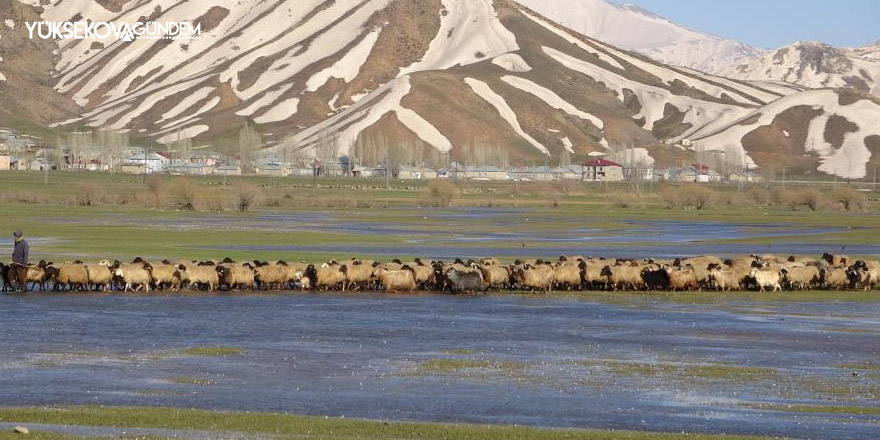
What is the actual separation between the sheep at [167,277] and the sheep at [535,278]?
29.7 feet

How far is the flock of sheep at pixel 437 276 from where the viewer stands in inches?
1444

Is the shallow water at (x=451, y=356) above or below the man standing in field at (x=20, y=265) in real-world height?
below

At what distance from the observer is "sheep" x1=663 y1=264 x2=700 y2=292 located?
1539 inches

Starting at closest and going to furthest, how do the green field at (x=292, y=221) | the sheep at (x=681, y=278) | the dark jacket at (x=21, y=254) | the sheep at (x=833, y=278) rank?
1. the dark jacket at (x=21, y=254)
2. the sheep at (x=681, y=278)
3. the sheep at (x=833, y=278)
4. the green field at (x=292, y=221)

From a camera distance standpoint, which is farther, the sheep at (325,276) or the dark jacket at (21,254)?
the sheep at (325,276)

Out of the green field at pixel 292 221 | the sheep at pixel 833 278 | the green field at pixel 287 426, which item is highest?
the green field at pixel 292 221

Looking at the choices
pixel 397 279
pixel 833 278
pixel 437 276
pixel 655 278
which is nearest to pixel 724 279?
pixel 655 278

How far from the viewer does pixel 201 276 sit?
3700cm

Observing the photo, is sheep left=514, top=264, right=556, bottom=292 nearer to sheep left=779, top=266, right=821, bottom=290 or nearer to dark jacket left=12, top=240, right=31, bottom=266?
sheep left=779, top=266, right=821, bottom=290

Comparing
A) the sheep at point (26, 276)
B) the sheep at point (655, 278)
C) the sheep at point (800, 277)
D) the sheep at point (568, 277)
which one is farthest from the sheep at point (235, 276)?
the sheep at point (800, 277)

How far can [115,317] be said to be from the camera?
31.1 meters

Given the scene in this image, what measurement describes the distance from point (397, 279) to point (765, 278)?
1023 centimetres

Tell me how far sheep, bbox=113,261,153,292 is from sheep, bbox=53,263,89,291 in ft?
2.53

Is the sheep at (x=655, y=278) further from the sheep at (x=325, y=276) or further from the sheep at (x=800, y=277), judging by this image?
the sheep at (x=325, y=276)
